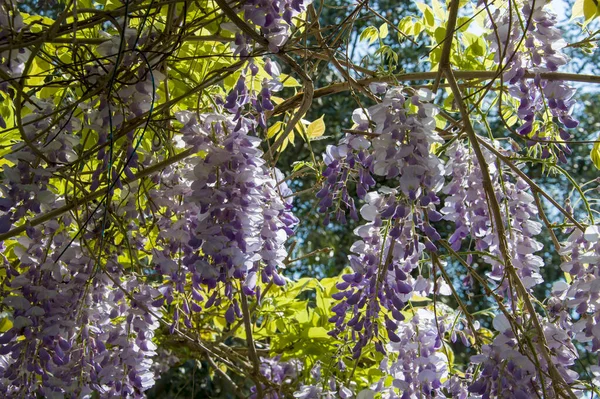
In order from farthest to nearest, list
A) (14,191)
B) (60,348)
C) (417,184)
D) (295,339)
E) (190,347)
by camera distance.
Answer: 1. (190,347)
2. (295,339)
3. (60,348)
4. (14,191)
5. (417,184)

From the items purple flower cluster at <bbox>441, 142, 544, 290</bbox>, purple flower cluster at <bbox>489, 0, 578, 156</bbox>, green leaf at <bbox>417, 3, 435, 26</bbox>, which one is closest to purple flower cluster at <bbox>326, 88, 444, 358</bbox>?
purple flower cluster at <bbox>441, 142, 544, 290</bbox>

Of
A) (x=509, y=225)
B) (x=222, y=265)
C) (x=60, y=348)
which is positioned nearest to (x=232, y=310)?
(x=222, y=265)

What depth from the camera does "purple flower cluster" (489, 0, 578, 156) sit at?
1383 millimetres

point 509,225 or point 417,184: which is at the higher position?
point 509,225

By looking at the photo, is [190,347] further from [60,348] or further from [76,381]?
[60,348]

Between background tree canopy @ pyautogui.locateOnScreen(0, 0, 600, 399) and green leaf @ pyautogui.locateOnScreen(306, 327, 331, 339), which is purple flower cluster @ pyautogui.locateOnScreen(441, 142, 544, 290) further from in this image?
green leaf @ pyautogui.locateOnScreen(306, 327, 331, 339)

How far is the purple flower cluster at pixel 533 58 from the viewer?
138cm

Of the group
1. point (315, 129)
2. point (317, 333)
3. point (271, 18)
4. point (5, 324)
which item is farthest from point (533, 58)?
point (5, 324)

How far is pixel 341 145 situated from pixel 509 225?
378 mm

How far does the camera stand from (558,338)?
1.43 meters

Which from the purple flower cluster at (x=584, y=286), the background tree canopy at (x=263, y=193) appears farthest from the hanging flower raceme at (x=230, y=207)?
the purple flower cluster at (x=584, y=286)

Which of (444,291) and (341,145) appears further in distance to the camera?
(444,291)

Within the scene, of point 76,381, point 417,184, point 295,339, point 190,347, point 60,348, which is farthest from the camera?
point 190,347

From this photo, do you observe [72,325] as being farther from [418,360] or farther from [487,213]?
[487,213]
